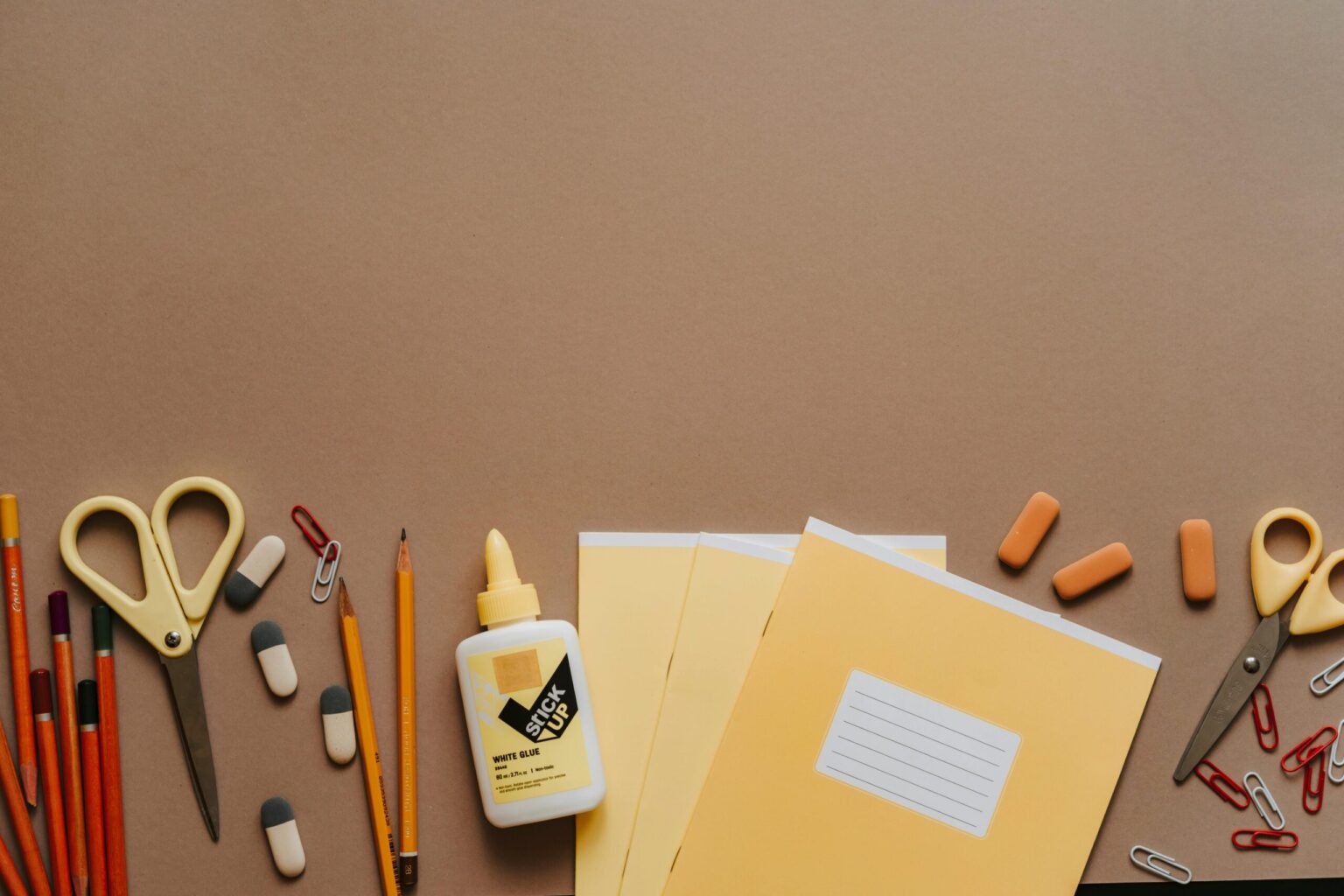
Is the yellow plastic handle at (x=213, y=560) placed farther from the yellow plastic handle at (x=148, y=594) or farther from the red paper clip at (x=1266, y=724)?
the red paper clip at (x=1266, y=724)

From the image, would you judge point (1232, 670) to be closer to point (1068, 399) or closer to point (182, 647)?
point (1068, 399)

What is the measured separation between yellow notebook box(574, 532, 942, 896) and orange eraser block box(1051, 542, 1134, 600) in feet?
0.94

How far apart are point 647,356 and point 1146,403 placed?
18.4 inches

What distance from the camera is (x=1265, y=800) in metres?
0.83

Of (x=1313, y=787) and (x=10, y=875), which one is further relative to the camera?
(x=1313, y=787)

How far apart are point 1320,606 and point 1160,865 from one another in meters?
0.27

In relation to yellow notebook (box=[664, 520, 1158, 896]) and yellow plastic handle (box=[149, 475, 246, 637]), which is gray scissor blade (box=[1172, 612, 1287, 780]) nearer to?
yellow notebook (box=[664, 520, 1158, 896])

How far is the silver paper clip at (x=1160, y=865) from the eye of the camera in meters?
0.82

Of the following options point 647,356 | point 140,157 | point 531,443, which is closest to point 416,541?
point 531,443

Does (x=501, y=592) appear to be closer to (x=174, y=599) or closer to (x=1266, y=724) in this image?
(x=174, y=599)

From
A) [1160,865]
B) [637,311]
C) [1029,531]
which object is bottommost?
[1160,865]

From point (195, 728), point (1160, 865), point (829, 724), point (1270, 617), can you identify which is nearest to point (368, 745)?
point (195, 728)

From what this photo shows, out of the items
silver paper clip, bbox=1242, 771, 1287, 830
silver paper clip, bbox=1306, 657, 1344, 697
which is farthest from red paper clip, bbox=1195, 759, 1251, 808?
silver paper clip, bbox=1306, 657, 1344, 697

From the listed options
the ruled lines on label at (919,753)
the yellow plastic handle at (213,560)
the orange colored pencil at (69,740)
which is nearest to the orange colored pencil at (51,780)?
the orange colored pencil at (69,740)
